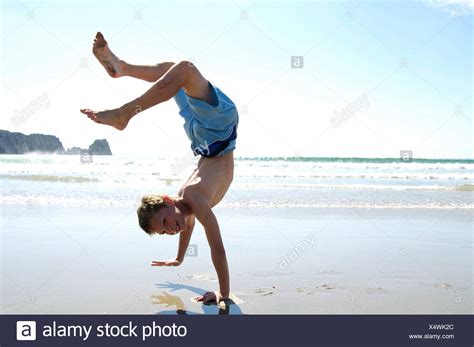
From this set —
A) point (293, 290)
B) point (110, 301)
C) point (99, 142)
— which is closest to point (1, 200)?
point (110, 301)

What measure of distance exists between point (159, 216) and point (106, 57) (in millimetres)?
1433

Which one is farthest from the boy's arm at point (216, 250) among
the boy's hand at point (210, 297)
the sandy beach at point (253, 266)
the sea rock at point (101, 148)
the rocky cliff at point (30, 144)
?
the sea rock at point (101, 148)

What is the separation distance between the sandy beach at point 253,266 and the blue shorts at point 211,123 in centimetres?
117

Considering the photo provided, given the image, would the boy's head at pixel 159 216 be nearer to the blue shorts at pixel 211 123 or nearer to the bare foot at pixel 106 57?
the blue shorts at pixel 211 123

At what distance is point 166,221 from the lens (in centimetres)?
340

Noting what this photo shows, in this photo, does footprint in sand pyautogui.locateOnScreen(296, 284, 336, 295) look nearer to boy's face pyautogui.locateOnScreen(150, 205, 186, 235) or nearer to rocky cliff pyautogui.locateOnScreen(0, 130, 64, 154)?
boy's face pyautogui.locateOnScreen(150, 205, 186, 235)

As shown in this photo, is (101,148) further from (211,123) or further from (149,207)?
(149,207)

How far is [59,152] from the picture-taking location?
40.4 metres

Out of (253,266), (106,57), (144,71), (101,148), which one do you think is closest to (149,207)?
(144,71)

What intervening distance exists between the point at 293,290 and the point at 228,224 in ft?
9.53

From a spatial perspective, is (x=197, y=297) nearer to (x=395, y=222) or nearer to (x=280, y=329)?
(x=280, y=329)

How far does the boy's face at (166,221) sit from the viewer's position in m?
3.38

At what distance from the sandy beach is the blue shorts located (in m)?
1.17

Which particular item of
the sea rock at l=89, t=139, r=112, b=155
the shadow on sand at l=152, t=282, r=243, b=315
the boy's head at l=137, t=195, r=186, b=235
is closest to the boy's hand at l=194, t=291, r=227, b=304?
the shadow on sand at l=152, t=282, r=243, b=315
